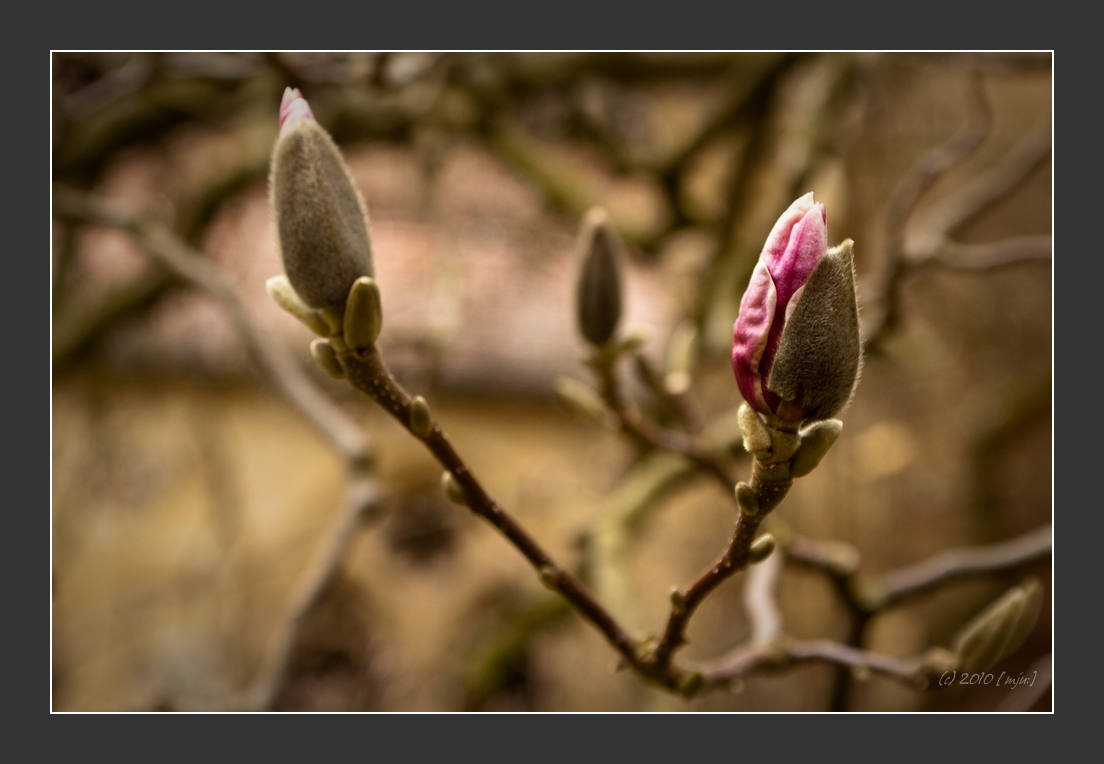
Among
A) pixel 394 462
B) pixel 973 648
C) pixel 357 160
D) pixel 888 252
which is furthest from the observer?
pixel 394 462

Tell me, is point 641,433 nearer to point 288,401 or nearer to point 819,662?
point 819,662

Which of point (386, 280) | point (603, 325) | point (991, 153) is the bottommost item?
point (603, 325)

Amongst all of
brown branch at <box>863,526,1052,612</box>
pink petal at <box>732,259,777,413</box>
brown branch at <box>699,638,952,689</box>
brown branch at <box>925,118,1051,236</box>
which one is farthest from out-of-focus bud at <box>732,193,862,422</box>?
brown branch at <box>925,118,1051,236</box>

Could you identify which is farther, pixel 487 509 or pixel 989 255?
pixel 989 255

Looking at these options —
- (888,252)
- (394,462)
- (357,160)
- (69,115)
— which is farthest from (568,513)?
(69,115)

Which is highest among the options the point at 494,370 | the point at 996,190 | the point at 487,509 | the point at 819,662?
the point at 996,190

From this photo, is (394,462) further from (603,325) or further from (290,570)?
(603,325)

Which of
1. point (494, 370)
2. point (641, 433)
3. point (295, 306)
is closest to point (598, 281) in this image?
point (641, 433)
